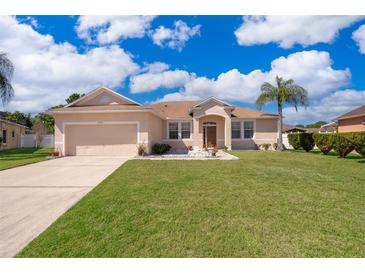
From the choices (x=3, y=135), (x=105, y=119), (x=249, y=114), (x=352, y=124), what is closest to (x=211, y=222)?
(x=105, y=119)

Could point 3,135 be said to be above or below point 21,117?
below

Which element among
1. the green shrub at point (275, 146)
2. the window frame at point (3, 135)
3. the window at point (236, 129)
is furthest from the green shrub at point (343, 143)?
the window frame at point (3, 135)

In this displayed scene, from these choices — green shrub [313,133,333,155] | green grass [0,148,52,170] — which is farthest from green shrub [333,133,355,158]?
green grass [0,148,52,170]

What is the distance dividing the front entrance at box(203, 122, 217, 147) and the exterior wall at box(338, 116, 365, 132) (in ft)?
46.7

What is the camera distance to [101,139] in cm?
1636

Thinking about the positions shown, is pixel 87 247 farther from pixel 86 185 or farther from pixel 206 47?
pixel 206 47

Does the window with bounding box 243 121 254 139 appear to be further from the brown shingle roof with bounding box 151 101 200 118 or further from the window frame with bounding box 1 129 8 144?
the window frame with bounding box 1 129 8 144

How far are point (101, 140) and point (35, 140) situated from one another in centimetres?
1967

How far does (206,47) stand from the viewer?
16.2 metres

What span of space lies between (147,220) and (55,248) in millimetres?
1643

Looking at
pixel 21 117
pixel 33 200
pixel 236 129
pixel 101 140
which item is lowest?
pixel 33 200

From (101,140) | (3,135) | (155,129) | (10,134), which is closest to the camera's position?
(101,140)

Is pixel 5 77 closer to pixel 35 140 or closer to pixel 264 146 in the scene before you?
pixel 35 140
